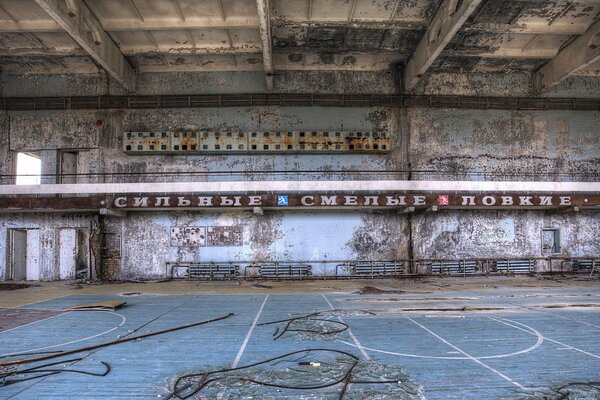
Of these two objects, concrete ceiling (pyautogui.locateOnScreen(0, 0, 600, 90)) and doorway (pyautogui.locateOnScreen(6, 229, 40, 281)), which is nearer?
concrete ceiling (pyautogui.locateOnScreen(0, 0, 600, 90))

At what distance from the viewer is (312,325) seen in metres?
7.32

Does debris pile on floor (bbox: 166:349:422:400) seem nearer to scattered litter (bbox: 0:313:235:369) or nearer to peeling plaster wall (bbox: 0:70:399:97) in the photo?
scattered litter (bbox: 0:313:235:369)

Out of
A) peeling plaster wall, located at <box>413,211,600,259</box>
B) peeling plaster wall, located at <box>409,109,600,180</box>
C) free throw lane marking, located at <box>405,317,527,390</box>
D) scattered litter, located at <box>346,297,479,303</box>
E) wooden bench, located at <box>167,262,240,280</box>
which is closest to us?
free throw lane marking, located at <box>405,317,527,390</box>

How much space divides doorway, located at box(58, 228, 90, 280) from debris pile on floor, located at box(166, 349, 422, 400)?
44.7 feet

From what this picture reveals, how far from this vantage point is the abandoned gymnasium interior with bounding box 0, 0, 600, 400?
45.6 ft

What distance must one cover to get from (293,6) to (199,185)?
711cm

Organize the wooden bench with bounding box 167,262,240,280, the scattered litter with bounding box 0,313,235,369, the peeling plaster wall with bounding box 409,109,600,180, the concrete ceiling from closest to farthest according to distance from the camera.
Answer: the scattered litter with bounding box 0,313,235,369 → the concrete ceiling → the wooden bench with bounding box 167,262,240,280 → the peeling plaster wall with bounding box 409,109,600,180

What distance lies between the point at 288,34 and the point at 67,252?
12146mm

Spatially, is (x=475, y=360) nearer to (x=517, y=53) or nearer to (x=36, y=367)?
(x=36, y=367)

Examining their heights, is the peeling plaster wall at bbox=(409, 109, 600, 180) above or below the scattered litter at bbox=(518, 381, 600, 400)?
above

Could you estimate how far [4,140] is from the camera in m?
16.6

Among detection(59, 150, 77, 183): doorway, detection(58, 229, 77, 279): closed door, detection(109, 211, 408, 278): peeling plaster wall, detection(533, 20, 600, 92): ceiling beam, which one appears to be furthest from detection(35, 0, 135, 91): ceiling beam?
detection(533, 20, 600, 92): ceiling beam

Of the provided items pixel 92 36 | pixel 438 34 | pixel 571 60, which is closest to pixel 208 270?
pixel 92 36

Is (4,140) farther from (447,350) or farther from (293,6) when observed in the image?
(447,350)
